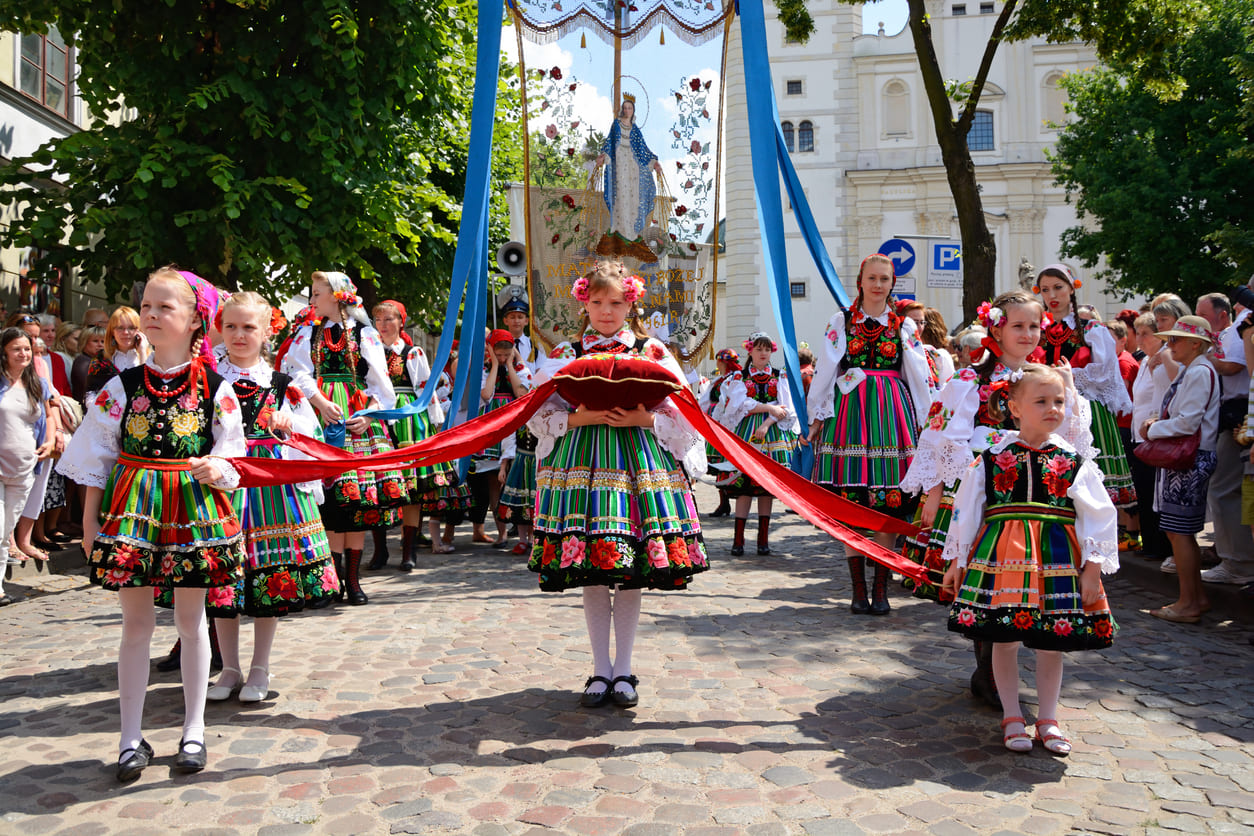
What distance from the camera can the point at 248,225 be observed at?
11086mm

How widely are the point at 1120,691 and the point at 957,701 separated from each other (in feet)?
2.83

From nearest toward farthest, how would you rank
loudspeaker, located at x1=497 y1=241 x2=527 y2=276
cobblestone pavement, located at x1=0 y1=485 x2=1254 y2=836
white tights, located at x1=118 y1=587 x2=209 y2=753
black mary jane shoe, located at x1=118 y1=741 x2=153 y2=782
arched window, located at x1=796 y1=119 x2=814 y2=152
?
1. cobblestone pavement, located at x1=0 y1=485 x2=1254 y2=836
2. black mary jane shoe, located at x1=118 y1=741 x2=153 y2=782
3. white tights, located at x1=118 y1=587 x2=209 y2=753
4. loudspeaker, located at x1=497 y1=241 x2=527 y2=276
5. arched window, located at x1=796 y1=119 x2=814 y2=152

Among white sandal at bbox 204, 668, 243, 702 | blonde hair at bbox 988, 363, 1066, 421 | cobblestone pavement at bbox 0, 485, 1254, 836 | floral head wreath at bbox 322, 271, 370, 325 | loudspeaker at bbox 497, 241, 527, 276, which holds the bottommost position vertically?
cobblestone pavement at bbox 0, 485, 1254, 836

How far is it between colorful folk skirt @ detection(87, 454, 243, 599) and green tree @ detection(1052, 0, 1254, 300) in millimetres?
26585

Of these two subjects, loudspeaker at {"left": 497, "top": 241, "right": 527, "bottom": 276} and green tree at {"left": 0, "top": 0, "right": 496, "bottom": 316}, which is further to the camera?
loudspeaker at {"left": 497, "top": 241, "right": 527, "bottom": 276}

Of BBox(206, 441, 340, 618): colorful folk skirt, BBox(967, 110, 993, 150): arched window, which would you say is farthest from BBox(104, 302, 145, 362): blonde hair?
BBox(967, 110, 993, 150): arched window

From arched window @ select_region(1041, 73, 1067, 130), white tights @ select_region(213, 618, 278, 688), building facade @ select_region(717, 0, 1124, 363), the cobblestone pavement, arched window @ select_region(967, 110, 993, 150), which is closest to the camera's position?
the cobblestone pavement

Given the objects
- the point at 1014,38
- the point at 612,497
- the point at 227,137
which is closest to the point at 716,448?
the point at 612,497

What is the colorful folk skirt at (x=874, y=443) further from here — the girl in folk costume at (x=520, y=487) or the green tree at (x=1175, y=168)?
the green tree at (x=1175, y=168)

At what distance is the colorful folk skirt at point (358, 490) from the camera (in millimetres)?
7512

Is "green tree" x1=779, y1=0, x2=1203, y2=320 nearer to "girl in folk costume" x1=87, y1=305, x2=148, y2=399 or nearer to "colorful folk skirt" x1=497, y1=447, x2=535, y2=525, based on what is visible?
"colorful folk skirt" x1=497, y1=447, x2=535, y2=525

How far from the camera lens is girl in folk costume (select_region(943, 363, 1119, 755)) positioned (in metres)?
4.17

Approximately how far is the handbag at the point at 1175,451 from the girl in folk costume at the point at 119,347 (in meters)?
6.11

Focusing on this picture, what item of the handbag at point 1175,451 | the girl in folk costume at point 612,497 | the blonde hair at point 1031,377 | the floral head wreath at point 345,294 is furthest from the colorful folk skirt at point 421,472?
the handbag at point 1175,451
